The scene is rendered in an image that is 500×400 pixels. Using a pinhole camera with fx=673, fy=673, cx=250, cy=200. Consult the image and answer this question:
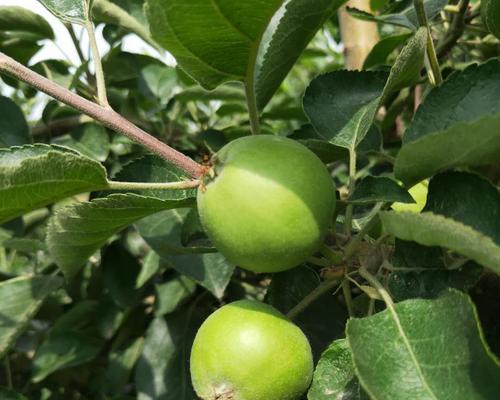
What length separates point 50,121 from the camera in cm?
173

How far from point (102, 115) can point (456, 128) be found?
451mm

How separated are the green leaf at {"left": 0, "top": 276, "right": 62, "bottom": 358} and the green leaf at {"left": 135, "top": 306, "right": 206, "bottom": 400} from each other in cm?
25

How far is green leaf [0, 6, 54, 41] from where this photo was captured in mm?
1512

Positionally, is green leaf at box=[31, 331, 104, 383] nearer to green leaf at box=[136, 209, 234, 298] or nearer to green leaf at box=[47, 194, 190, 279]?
green leaf at box=[136, 209, 234, 298]

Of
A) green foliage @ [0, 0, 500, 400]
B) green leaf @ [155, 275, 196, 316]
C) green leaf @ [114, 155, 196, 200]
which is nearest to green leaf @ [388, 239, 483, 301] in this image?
green foliage @ [0, 0, 500, 400]

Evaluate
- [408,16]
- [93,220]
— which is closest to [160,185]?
[93,220]

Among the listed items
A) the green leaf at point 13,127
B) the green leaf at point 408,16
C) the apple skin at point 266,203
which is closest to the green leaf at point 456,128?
the apple skin at point 266,203

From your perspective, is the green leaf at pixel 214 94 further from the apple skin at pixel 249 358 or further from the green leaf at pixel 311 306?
the apple skin at pixel 249 358

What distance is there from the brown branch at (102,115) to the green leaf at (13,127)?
662 millimetres

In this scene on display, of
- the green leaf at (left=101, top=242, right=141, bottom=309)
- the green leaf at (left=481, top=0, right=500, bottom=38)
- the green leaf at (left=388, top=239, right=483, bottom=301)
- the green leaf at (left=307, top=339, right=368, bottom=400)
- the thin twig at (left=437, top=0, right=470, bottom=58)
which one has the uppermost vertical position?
the green leaf at (left=481, top=0, right=500, bottom=38)

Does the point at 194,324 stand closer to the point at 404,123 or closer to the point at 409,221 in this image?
the point at 404,123

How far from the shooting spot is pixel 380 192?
2.72 feet

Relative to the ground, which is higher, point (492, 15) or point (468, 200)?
point (492, 15)

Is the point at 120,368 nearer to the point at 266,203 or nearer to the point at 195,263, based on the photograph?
the point at 195,263
